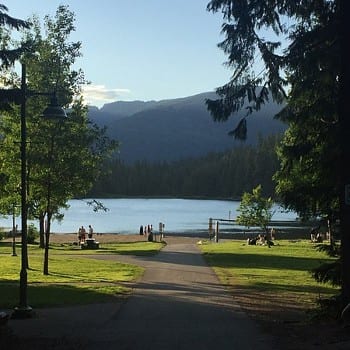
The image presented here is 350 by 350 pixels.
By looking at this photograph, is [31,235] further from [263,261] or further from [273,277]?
[273,277]

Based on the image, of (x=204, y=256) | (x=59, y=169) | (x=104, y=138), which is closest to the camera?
(x=59, y=169)

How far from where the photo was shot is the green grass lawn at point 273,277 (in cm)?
1567

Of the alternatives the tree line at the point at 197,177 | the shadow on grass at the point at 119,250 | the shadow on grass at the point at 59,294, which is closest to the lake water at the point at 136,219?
the shadow on grass at the point at 119,250

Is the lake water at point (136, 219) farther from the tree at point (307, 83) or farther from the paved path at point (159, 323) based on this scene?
the tree at point (307, 83)

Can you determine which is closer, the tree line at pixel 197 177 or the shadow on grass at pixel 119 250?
the shadow on grass at pixel 119 250

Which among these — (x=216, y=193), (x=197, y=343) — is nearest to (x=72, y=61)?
(x=197, y=343)

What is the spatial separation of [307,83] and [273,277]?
1031 centimetres

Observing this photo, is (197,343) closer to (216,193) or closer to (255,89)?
(255,89)

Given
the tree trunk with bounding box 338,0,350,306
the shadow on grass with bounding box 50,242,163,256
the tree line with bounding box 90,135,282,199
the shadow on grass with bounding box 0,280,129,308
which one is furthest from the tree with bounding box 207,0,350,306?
the tree line with bounding box 90,135,282,199

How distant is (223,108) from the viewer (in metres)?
11.4

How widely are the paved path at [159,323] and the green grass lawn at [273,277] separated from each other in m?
1.13

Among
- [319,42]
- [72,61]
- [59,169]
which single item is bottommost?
[59,169]

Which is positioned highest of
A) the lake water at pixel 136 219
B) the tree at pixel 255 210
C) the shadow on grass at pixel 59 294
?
the tree at pixel 255 210

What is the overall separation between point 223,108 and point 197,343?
169 inches
